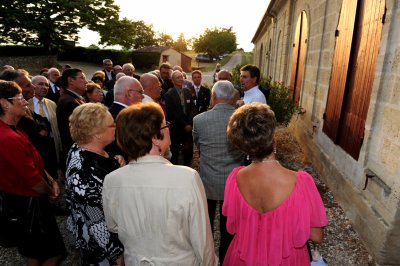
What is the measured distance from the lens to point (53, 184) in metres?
3.00

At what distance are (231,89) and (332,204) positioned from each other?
295cm

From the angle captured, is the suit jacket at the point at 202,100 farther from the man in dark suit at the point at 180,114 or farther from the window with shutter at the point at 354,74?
the window with shutter at the point at 354,74

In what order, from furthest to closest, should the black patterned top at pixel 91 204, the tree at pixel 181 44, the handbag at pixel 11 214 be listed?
the tree at pixel 181 44, the handbag at pixel 11 214, the black patterned top at pixel 91 204

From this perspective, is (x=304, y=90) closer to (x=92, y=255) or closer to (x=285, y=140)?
(x=285, y=140)

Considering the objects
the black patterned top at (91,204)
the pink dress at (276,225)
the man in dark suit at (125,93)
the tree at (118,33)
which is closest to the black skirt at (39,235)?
the black patterned top at (91,204)

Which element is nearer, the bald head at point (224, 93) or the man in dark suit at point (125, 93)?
the bald head at point (224, 93)

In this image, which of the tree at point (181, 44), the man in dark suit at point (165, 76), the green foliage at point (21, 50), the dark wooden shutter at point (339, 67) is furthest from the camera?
the tree at point (181, 44)

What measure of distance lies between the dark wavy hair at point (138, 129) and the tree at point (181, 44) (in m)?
104

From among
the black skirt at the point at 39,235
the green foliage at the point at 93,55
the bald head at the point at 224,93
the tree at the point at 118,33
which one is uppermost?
the tree at the point at 118,33

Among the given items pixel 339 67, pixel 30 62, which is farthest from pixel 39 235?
pixel 30 62

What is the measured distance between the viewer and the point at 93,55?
3969 centimetres

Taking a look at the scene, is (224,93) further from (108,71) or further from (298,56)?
(108,71)

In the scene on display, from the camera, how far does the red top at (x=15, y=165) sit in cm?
233

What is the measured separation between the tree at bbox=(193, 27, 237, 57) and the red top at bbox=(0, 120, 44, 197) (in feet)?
261
